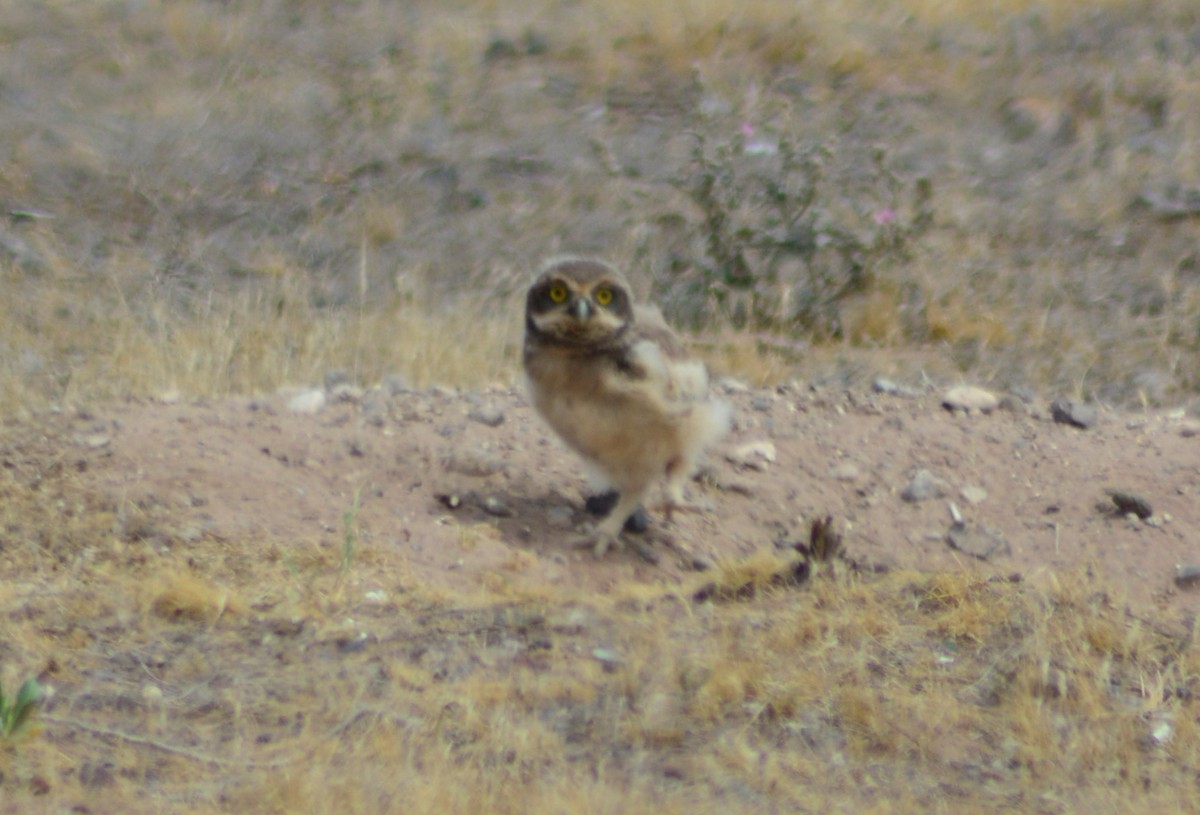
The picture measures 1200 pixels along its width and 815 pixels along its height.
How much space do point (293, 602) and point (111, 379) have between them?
3776mm

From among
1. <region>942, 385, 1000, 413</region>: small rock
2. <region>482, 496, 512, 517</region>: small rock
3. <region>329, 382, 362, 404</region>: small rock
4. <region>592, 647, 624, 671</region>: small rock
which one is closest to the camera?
<region>592, 647, 624, 671</region>: small rock

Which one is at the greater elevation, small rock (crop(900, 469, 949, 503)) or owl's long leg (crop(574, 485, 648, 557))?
small rock (crop(900, 469, 949, 503))

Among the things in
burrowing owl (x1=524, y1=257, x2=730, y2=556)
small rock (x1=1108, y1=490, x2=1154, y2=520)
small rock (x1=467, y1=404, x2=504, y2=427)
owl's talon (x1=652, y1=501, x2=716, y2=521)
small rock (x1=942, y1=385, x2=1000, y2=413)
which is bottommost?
owl's talon (x1=652, y1=501, x2=716, y2=521)

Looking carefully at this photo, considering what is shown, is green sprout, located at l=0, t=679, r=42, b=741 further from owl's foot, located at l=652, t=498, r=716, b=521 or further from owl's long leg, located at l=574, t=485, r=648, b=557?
owl's foot, located at l=652, t=498, r=716, b=521

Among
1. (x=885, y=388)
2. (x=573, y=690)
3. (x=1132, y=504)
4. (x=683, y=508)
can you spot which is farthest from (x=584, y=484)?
(x=573, y=690)

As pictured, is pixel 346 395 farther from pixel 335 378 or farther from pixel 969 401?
pixel 969 401

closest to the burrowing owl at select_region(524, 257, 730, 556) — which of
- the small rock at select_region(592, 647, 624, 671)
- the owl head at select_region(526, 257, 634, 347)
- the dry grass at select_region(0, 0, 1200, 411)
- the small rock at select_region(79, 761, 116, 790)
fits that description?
the owl head at select_region(526, 257, 634, 347)

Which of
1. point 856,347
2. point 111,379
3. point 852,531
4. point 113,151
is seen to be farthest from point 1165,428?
point 113,151

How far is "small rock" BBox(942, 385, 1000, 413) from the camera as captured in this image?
7.01m

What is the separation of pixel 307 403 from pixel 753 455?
2.01m

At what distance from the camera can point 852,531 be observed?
5.94 metres

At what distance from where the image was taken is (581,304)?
5.30 meters

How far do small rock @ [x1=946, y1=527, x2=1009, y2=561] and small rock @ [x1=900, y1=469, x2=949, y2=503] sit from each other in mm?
296

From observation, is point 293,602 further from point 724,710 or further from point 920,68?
point 920,68
